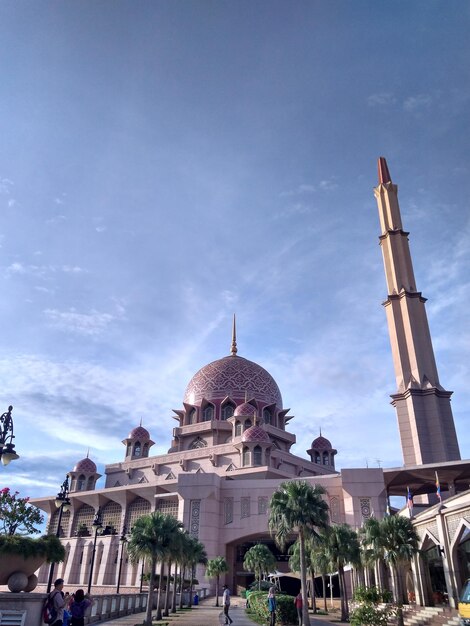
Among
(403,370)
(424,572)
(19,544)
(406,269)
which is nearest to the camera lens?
(19,544)

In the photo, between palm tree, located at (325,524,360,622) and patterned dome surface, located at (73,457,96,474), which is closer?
palm tree, located at (325,524,360,622)

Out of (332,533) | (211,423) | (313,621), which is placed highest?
(211,423)

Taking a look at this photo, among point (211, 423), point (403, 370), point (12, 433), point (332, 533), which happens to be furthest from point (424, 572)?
point (211, 423)

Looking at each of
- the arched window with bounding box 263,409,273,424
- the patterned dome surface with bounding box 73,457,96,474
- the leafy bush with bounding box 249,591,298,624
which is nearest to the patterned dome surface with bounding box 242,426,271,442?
the arched window with bounding box 263,409,273,424

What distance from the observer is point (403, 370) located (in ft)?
148

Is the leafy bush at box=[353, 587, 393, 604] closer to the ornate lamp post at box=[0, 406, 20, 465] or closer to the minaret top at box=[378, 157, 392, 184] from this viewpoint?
the ornate lamp post at box=[0, 406, 20, 465]

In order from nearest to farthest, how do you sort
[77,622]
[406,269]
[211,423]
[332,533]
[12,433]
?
[77,622] → [12,433] → [332,533] → [406,269] → [211,423]

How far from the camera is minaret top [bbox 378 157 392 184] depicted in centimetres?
5603

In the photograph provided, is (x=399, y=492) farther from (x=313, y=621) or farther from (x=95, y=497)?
(x=95, y=497)

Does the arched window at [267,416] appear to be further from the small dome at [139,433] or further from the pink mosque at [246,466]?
the small dome at [139,433]

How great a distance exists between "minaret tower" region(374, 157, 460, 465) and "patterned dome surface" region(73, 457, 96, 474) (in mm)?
34373

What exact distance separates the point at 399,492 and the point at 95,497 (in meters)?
30.8

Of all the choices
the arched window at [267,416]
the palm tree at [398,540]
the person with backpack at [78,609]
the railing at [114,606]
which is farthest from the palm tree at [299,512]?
the arched window at [267,416]

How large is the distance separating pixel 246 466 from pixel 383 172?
36.6 metres
